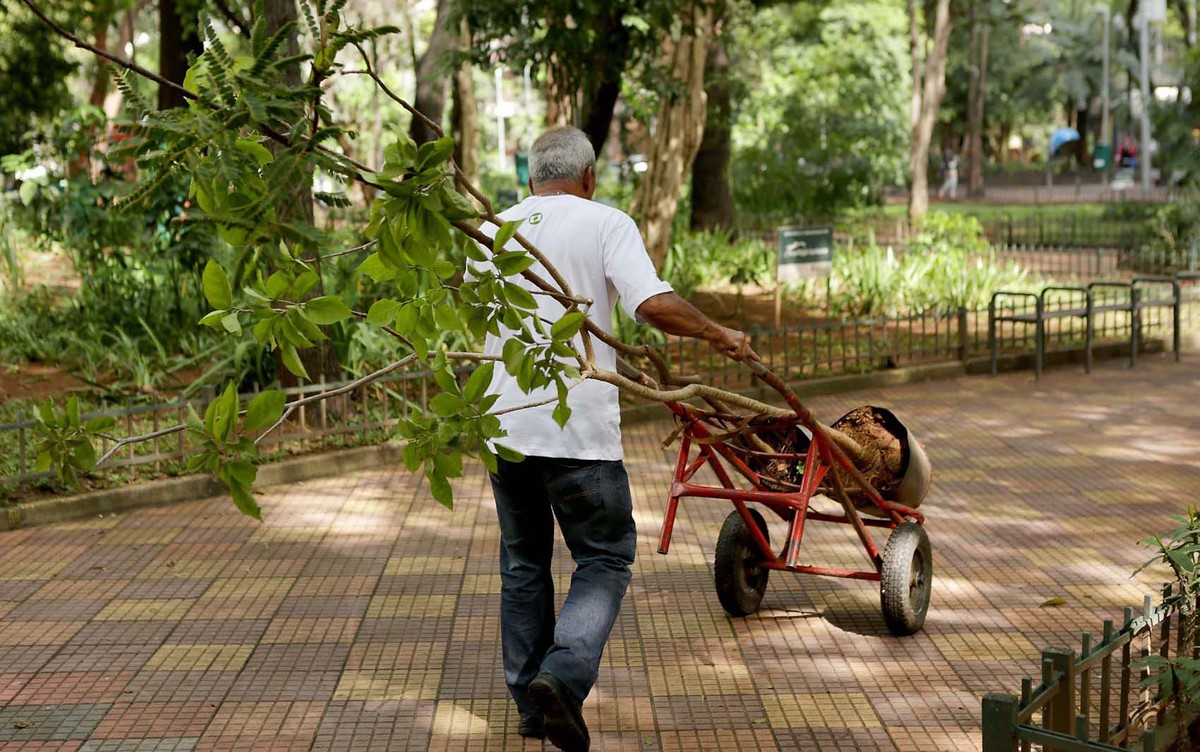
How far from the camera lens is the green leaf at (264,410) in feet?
9.14

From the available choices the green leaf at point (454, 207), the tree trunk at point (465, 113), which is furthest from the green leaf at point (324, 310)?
the tree trunk at point (465, 113)

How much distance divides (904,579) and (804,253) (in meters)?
7.84

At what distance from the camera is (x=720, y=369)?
11.1 meters

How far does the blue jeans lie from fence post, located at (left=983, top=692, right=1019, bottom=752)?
4.78 ft

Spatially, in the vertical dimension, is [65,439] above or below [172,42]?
below

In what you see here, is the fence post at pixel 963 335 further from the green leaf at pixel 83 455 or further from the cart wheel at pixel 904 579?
the green leaf at pixel 83 455

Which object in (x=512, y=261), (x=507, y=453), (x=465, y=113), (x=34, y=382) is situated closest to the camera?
(x=512, y=261)

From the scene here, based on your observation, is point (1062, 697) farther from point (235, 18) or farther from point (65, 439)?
point (235, 18)

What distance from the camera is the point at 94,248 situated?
12.0 metres

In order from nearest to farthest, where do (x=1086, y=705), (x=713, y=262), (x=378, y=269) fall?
(x=378, y=269)
(x=1086, y=705)
(x=713, y=262)

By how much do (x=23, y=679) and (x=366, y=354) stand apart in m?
4.94

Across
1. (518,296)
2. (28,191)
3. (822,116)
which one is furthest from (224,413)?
(822,116)

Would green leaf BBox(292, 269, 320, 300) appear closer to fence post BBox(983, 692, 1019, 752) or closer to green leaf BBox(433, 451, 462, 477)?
green leaf BBox(433, 451, 462, 477)

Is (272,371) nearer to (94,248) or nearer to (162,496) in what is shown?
(162,496)
